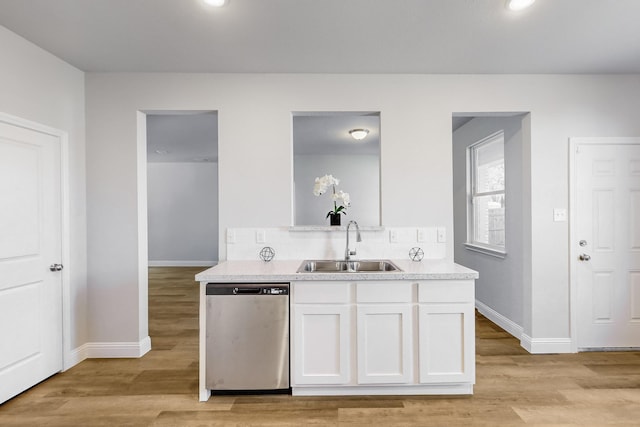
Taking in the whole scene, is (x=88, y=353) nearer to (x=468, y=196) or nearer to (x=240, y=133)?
(x=240, y=133)

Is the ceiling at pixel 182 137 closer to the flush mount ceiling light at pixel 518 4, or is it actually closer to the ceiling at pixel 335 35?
the ceiling at pixel 335 35

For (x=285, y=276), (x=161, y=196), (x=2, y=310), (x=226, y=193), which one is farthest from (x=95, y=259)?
(x=161, y=196)

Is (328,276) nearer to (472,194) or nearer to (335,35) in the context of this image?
(335,35)

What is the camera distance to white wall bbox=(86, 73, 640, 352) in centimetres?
299

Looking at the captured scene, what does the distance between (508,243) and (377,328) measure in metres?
2.12

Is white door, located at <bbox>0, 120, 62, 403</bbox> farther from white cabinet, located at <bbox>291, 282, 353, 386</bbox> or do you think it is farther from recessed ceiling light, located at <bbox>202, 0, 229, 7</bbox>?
white cabinet, located at <bbox>291, 282, 353, 386</bbox>

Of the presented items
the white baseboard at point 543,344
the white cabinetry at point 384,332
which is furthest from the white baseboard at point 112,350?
the white baseboard at point 543,344

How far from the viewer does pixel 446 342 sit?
2.28 metres

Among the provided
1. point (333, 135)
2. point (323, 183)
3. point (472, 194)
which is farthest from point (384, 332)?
point (333, 135)

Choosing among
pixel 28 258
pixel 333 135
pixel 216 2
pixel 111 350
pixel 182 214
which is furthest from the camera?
pixel 182 214

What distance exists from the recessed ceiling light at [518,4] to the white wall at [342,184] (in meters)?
5.86

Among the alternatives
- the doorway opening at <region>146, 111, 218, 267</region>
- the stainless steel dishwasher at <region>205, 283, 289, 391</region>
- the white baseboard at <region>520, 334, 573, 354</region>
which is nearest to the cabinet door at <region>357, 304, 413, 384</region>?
the stainless steel dishwasher at <region>205, 283, 289, 391</region>

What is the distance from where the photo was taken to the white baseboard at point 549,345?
3039 millimetres

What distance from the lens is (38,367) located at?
8.36 feet
